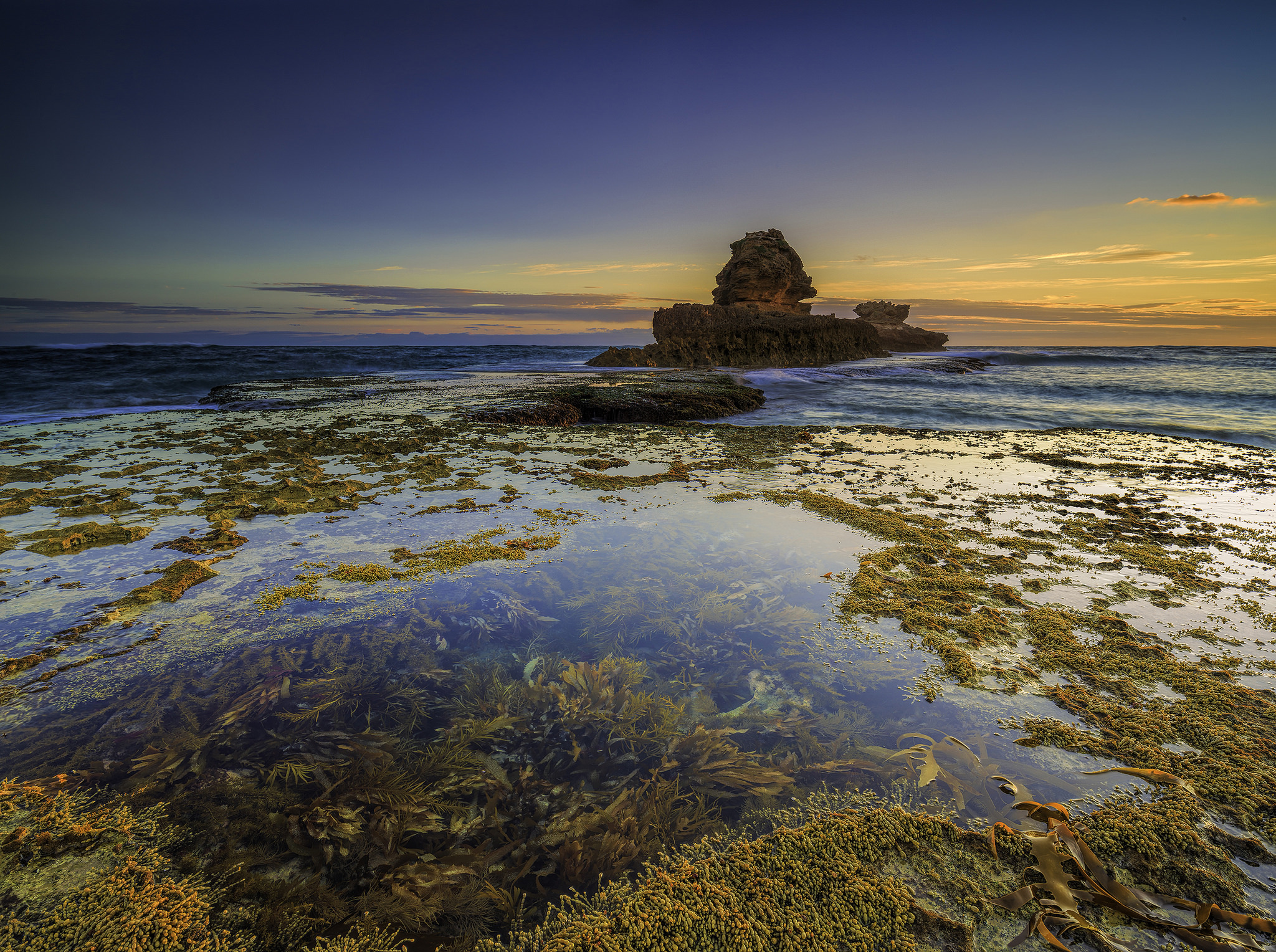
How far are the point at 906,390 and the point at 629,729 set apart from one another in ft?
64.5

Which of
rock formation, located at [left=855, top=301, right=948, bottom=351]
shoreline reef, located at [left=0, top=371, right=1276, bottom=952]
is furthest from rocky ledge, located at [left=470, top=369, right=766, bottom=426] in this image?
rock formation, located at [left=855, top=301, right=948, bottom=351]

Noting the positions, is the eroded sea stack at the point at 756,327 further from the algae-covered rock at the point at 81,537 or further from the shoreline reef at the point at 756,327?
the algae-covered rock at the point at 81,537

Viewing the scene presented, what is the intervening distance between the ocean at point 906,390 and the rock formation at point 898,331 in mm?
20206

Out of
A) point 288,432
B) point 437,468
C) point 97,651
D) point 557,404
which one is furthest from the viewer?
point 557,404

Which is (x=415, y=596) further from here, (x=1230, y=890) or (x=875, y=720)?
(x=1230, y=890)

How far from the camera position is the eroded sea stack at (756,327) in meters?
28.6

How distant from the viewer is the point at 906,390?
18469mm

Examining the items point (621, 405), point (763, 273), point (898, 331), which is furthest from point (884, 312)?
point (621, 405)

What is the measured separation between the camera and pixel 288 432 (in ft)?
28.4

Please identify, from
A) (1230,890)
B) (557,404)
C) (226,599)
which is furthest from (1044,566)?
(557,404)

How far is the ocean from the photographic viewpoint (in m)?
11.9

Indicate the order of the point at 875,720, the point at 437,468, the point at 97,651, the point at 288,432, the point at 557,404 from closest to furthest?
the point at 875,720 < the point at 97,651 < the point at 437,468 < the point at 288,432 < the point at 557,404

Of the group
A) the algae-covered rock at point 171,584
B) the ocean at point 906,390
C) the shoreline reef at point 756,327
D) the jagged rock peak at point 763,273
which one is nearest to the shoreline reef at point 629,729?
the algae-covered rock at point 171,584

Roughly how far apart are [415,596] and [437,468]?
3.49 m
